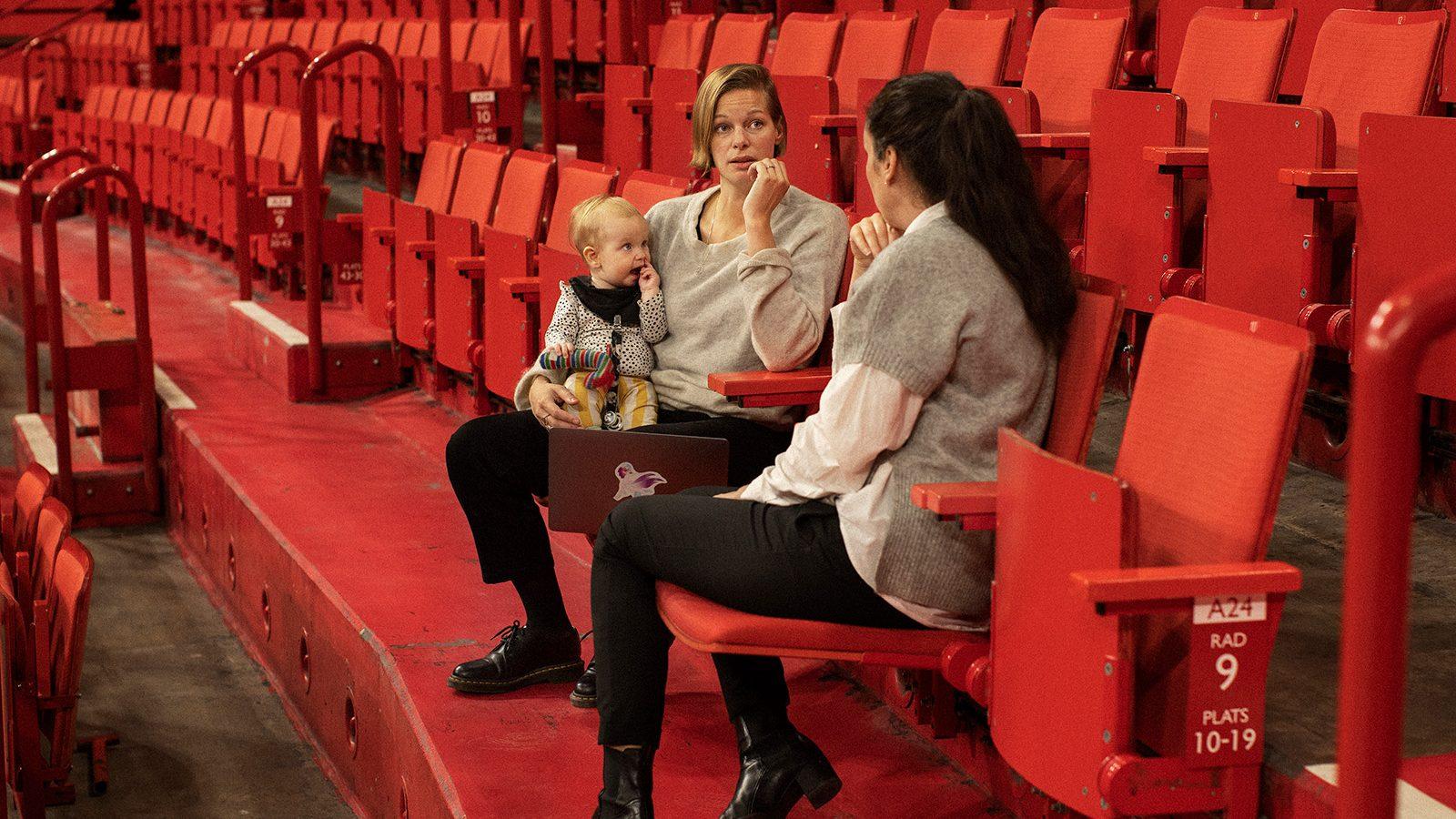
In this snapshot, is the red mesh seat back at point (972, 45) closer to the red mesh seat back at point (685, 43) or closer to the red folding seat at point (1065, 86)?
the red folding seat at point (1065, 86)

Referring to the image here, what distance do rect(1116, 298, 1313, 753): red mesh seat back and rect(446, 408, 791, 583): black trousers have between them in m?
0.36

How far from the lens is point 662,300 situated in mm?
1013

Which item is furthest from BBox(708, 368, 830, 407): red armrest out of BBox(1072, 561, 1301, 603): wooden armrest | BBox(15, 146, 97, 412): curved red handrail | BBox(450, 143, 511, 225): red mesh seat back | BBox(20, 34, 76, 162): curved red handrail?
BBox(20, 34, 76, 162): curved red handrail

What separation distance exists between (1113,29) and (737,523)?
73 centimetres

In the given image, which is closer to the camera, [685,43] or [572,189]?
[572,189]

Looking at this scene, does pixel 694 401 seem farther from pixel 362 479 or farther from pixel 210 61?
pixel 210 61

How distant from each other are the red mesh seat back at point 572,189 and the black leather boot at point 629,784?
62 centimetres

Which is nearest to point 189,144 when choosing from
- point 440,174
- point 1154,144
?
point 440,174

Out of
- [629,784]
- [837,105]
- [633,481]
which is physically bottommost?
[629,784]

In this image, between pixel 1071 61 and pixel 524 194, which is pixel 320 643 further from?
pixel 1071 61

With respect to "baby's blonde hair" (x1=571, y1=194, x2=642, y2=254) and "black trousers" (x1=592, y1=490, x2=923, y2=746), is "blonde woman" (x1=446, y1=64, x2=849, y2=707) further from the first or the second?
"black trousers" (x1=592, y1=490, x2=923, y2=746)

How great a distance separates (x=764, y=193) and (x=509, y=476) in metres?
0.24

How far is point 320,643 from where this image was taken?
127cm

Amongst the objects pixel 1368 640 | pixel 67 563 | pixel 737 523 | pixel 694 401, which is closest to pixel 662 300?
pixel 694 401
